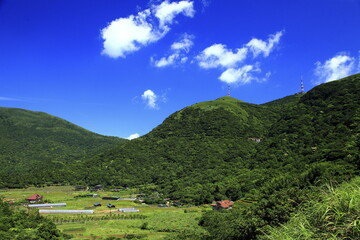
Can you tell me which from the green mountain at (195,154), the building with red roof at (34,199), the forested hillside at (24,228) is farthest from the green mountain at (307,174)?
the building with red roof at (34,199)

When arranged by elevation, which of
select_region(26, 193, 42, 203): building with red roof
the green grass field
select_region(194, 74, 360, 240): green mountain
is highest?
select_region(194, 74, 360, 240): green mountain

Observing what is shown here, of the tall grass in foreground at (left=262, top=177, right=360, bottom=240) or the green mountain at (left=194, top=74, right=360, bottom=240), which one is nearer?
the tall grass in foreground at (left=262, top=177, right=360, bottom=240)

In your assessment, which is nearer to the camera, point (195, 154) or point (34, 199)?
point (34, 199)

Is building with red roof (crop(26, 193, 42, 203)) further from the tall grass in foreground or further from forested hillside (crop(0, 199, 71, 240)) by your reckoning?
the tall grass in foreground

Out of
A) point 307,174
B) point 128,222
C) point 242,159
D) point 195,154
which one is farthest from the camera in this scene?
point 195,154

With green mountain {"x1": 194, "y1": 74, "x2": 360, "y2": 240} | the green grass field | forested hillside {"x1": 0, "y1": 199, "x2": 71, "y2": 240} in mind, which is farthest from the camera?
the green grass field

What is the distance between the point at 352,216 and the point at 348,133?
6847 cm

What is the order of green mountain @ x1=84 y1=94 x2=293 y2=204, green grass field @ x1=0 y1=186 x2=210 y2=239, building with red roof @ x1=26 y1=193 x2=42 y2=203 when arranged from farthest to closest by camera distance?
green mountain @ x1=84 y1=94 x2=293 y2=204 < building with red roof @ x1=26 y1=193 x2=42 y2=203 < green grass field @ x1=0 y1=186 x2=210 y2=239

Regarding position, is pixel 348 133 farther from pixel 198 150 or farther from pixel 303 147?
pixel 198 150

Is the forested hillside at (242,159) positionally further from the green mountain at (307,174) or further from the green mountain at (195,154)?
the green mountain at (195,154)

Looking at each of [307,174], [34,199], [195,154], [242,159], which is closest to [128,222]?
[34,199]

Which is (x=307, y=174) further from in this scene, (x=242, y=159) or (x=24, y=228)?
(x=242, y=159)

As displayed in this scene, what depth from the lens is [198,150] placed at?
133 metres

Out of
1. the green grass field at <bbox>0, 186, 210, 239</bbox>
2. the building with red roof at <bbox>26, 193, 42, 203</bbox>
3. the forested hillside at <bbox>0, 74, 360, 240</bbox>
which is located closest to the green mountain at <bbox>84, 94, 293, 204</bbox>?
the forested hillside at <bbox>0, 74, 360, 240</bbox>
